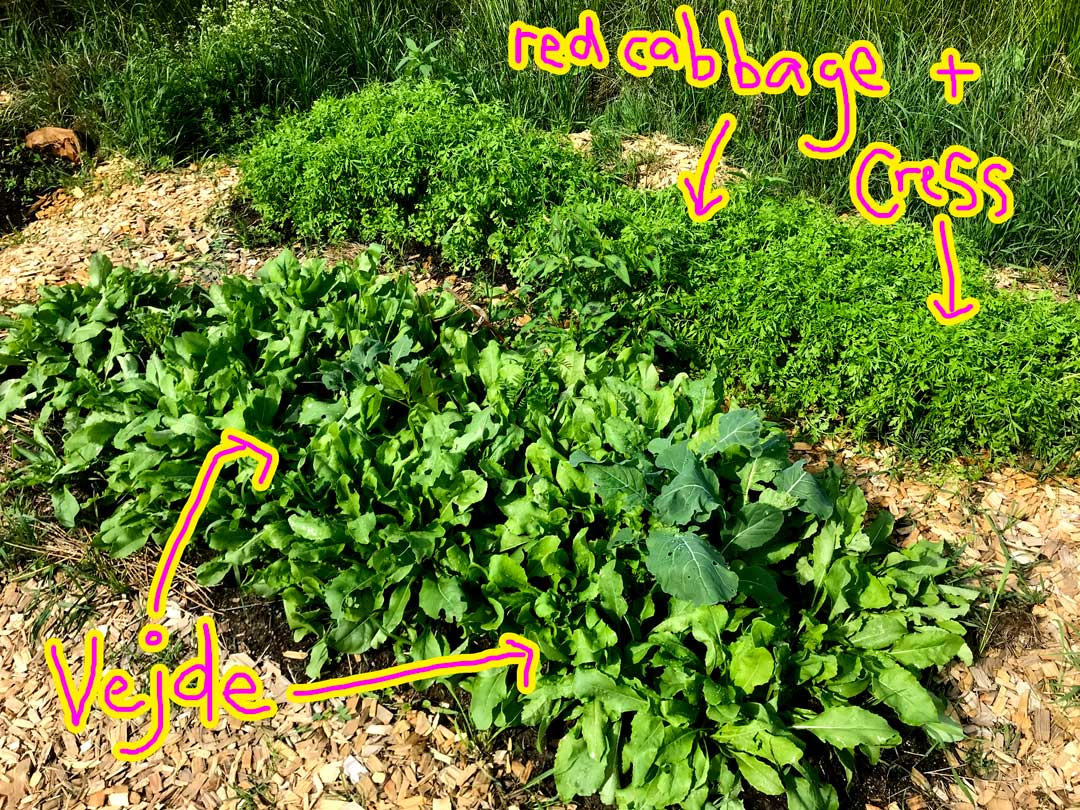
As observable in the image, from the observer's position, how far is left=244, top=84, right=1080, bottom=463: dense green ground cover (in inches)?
125

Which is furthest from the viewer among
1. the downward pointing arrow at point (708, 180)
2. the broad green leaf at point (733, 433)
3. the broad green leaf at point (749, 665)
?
the downward pointing arrow at point (708, 180)

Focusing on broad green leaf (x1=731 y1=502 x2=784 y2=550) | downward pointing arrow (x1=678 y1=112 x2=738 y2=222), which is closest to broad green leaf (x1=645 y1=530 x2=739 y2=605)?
broad green leaf (x1=731 y1=502 x2=784 y2=550)

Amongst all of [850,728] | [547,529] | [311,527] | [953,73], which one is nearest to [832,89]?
[953,73]

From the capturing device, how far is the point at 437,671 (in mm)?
2463

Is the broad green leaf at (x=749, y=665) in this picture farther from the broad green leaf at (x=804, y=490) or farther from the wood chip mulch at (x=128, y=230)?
the wood chip mulch at (x=128, y=230)

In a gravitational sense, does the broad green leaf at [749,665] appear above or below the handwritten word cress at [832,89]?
below

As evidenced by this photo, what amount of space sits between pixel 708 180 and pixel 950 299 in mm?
1523

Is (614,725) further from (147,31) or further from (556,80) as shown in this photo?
(147,31)

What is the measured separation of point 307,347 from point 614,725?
174 centimetres

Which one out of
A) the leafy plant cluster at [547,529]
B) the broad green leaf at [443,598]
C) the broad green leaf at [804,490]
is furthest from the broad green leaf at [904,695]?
the broad green leaf at [443,598]

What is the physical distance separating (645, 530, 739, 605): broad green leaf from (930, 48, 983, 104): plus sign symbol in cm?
341

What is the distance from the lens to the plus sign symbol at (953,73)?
4.49m

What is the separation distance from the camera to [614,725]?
7.39 ft

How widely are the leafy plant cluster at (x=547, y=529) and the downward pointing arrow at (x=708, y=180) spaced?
3.59 ft
